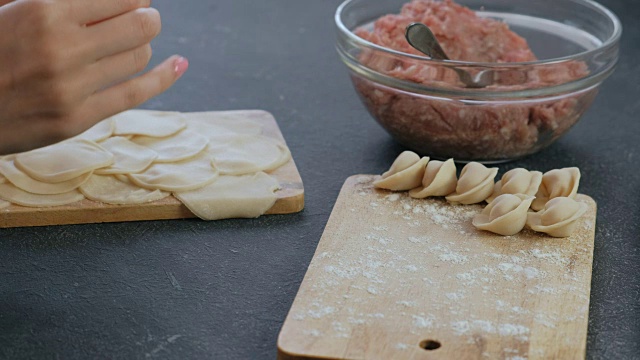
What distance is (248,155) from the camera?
1.43 m

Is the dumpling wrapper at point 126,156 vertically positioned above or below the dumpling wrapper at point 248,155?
above

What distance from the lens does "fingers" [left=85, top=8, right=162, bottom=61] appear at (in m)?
1.08

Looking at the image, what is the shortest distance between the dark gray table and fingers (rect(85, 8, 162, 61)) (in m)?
0.28

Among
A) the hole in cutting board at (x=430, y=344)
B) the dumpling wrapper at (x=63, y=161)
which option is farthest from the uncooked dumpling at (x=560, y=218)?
the dumpling wrapper at (x=63, y=161)

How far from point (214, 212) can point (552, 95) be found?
0.55m

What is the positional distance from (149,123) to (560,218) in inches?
26.8

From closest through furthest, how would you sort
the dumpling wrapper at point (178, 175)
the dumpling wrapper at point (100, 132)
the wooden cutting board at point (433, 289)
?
the wooden cutting board at point (433, 289), the dumpling wrapper at point (178, 175), the dumpling wrapper at point (100, 132)

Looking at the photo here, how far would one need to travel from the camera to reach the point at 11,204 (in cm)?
127

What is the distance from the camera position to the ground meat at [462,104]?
1369mm

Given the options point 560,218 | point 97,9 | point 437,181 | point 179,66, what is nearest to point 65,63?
point 97,9

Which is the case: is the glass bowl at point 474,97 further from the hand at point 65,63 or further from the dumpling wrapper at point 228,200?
the hand at point 65,63

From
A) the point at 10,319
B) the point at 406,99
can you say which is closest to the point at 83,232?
the point at 10,319

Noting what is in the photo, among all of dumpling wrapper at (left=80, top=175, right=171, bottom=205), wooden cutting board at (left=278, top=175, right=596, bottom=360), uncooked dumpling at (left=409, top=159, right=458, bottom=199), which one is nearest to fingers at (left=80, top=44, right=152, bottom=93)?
dumpling wrapper at (left=80, top=175, right=171, bottom=205)

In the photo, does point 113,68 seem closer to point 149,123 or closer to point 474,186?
point 149,123
